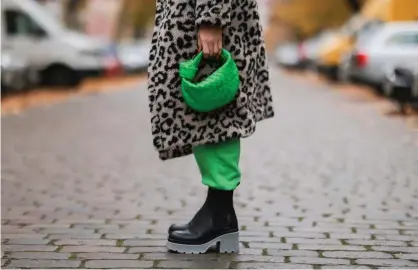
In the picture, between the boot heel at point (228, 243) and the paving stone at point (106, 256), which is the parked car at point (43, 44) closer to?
the paving stone at point (106, 256)

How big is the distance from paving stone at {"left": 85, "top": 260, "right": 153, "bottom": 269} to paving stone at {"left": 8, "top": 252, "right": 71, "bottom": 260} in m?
0.18

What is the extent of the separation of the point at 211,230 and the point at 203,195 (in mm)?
1956

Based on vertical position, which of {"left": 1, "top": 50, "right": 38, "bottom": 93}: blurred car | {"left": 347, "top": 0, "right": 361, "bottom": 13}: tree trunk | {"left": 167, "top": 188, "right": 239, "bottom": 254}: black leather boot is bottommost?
{"left": 167, "top": 188, "right": 239, "bottom": 254}: black leather boot

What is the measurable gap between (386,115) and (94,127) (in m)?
4.67

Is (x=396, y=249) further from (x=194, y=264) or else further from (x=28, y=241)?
(x=28, y=241)

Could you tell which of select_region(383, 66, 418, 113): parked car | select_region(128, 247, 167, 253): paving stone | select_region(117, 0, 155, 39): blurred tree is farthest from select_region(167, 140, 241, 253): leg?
select_region(117, 0, 155, 39): blurred tree

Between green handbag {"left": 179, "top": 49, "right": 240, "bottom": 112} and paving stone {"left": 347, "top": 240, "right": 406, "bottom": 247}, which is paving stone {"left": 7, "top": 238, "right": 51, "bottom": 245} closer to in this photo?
green handbag {"left": 179, "top": 49, "right": 240, "bottom": 112}

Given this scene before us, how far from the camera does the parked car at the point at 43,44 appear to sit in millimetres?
19938

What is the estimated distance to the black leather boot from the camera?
3857mm

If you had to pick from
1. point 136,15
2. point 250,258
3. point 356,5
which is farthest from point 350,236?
point 136,15

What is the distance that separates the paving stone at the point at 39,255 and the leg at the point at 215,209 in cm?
49

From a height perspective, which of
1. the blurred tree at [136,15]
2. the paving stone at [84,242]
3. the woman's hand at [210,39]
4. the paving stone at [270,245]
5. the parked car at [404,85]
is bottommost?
the paving stone at [270,245]

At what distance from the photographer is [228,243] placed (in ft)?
12.8

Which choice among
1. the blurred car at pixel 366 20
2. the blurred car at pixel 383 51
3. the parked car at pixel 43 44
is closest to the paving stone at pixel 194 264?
the blurred car at pixel 383 51
